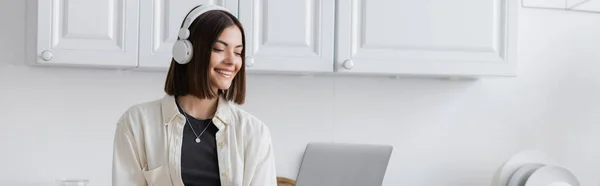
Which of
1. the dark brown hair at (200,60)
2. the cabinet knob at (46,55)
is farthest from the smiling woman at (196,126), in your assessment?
the cabinet knob at (46,55)

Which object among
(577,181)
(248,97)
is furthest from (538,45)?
(248,97)

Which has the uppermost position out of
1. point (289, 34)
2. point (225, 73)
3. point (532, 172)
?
point (289, 34)

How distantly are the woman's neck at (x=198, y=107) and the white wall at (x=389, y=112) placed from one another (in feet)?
3.81

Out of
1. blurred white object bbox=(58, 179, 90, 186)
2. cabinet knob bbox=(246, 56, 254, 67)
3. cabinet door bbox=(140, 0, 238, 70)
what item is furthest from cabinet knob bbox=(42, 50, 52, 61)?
cabinet knob bbox=(246, 56, 254, 67)

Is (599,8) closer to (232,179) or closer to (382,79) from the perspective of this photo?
(382,79)

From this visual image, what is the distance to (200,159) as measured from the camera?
1879mm

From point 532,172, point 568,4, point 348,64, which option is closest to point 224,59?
point 348,64

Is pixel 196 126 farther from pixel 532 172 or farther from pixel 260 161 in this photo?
pixel 532 172

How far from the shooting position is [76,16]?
105 inches

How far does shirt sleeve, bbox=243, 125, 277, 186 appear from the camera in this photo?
192cm

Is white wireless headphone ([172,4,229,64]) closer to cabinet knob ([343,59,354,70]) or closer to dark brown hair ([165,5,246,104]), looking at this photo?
dark brown hair ([165,5,246,104])

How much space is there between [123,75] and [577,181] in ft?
5.49

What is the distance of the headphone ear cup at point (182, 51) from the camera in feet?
5.93

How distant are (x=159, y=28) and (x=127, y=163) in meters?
0.94
